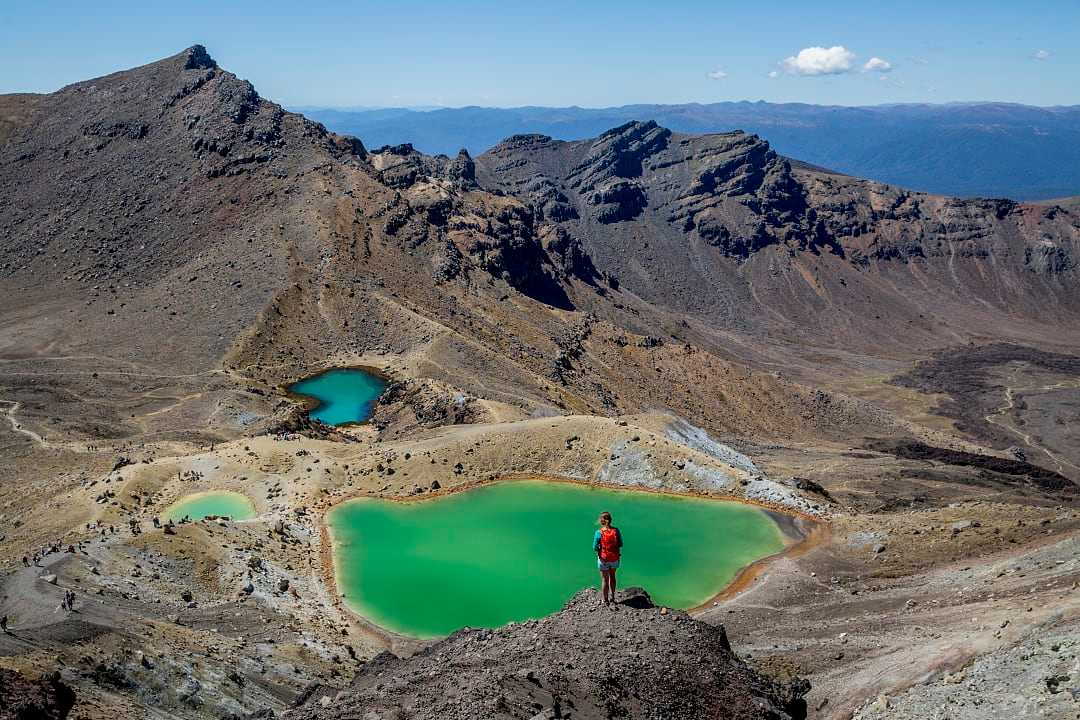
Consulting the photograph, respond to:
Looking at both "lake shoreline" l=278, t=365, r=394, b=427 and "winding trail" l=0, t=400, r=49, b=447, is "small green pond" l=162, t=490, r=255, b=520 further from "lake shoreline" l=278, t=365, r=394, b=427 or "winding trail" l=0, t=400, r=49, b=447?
"lake shoreline" l=278, t=365, r=394, b=427

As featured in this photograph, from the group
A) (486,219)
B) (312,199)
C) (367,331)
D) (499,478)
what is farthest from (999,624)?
(486,219)

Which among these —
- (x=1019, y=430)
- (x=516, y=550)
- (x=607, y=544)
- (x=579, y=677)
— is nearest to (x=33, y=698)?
(x=579, y=677)

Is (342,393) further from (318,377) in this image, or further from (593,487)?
(593,487)

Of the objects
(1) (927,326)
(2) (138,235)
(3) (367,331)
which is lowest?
(1) (927,326)

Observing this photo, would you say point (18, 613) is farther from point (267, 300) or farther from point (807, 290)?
point (807, 290)

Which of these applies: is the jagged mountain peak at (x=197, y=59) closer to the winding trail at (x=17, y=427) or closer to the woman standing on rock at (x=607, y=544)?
the winding trail at (x=17, y=427)
